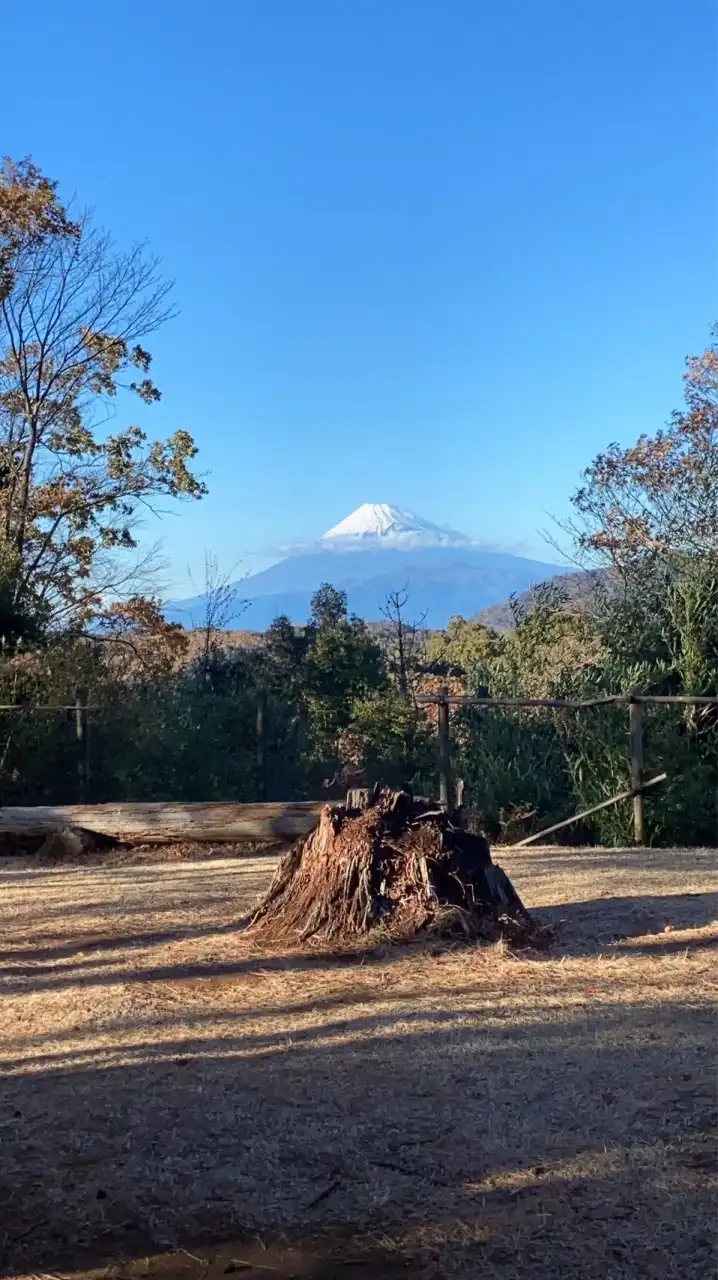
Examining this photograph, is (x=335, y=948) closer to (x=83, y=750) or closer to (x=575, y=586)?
(x=83, y=750)

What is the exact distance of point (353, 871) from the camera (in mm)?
6125

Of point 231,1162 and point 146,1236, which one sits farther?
point 231,1162

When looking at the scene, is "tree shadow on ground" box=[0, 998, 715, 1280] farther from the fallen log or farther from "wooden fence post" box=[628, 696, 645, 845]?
"wooden fence post" box=[628, 696, 645, 845]

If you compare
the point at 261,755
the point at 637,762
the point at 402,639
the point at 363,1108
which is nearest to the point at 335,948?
the point at 363,1108

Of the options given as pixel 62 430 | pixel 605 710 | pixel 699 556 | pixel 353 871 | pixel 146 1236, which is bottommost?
pixel 146 1236

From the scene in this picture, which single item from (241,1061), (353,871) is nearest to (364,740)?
(353,871)

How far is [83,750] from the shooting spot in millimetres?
13219

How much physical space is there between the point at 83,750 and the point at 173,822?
340cm

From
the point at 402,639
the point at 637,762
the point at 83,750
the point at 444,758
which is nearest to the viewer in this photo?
the point at 637,762

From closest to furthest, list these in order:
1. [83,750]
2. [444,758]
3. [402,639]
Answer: [444,758], [83,750], [402,639]

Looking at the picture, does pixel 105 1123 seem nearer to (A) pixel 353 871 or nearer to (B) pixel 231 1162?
(B) pixel 231 1162

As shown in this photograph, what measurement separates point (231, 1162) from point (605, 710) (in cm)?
951

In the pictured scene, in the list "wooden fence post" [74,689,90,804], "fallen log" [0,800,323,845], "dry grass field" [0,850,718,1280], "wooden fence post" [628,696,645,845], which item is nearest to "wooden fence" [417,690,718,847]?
"wooden fence post" [628,696,645,845]

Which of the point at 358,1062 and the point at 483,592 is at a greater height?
the point at 483,592
